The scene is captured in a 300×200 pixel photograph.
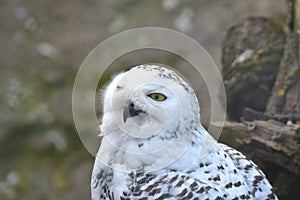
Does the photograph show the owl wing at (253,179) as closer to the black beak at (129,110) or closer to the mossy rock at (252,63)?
the black beak at (129,110)

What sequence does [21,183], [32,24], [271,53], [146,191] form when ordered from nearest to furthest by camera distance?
1. [146,191]
2. [271,53]
3. [21,183]
4. [32,24]

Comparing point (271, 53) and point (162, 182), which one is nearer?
point (162, 182)

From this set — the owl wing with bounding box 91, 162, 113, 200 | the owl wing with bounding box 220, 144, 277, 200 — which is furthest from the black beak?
the owl wing with bounding box 220, 144, 277, 200

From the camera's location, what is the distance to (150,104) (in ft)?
9.72

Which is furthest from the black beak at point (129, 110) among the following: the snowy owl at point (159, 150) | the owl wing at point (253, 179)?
the owl wing at point (253, 179)

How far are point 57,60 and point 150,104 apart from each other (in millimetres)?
4144

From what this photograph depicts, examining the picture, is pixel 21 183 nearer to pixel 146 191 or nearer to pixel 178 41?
pixel 178 41

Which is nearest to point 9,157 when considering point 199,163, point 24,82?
point 24,82

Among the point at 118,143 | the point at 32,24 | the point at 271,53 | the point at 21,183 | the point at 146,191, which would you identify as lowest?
the point at 146,191

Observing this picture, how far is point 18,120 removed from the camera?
6.64 m

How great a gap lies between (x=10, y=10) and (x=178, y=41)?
7.13 ft

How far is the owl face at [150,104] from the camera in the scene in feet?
9.72

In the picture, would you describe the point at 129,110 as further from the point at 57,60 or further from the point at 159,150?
the point at 57,60

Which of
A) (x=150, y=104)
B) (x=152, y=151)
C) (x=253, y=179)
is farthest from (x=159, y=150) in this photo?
(x=253, y=179)
